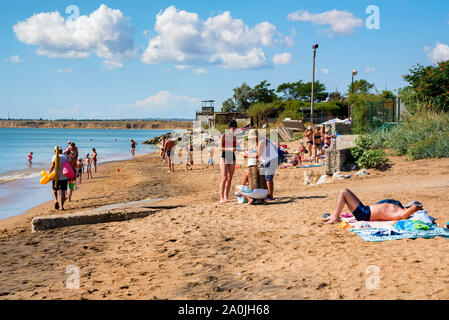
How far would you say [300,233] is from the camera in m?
6.11

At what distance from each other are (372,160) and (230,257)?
27.6 feet

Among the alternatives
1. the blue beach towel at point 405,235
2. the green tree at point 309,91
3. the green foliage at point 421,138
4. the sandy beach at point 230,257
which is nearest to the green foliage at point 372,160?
the green foliage at point 421,138

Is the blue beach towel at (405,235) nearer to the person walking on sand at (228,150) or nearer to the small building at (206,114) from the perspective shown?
the person walking on sand at (228,150)

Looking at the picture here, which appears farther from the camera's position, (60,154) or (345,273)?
(60,154)

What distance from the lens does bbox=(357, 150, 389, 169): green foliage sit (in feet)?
41.0

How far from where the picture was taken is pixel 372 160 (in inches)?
491

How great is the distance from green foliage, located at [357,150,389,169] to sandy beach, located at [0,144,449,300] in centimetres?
317

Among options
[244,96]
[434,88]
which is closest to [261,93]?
[244,96]

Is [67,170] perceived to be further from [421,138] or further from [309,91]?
[309,91]

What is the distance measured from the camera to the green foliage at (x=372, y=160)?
12492mm

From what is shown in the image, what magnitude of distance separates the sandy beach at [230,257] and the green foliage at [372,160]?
125 inches

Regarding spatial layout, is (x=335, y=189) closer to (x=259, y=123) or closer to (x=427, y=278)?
(x=427, y=278)
